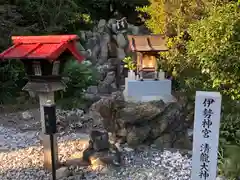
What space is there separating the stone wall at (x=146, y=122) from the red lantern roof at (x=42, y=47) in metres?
1.37

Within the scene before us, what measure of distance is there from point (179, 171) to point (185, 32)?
329 centimetres

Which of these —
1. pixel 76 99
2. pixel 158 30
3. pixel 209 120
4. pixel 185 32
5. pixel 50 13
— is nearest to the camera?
pixel 209 120

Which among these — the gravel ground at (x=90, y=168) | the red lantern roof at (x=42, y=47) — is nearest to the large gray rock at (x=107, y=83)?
the gravel ground at (x=90, y=168)

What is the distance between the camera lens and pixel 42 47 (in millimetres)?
4332

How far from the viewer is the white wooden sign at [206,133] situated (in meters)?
3.01

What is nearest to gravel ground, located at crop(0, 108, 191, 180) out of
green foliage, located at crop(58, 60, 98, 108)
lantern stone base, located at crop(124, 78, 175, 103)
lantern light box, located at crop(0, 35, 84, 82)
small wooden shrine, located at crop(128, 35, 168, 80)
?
lantern stone base, located at crop(124, 78, 175, 103)

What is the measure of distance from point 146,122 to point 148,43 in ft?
5.11

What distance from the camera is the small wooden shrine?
593 centimetres

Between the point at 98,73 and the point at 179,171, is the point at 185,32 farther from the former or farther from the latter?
the point at 98,73

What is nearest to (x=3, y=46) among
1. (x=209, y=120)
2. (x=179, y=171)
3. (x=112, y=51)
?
(x=112, y=51)

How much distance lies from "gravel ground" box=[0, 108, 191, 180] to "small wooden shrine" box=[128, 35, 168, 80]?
1.63 metres

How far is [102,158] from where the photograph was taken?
4656 millimetres

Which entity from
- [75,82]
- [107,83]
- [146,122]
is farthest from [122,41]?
[146,122]

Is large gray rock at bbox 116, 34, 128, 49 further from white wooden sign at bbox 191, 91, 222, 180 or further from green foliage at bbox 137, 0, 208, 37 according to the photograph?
white wooden sign at bbox 191, 91, 222, 180
